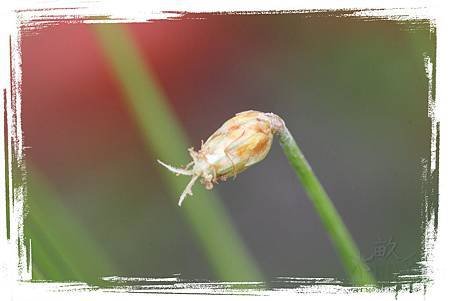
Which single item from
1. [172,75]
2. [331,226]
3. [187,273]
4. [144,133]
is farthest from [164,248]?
[331,226]

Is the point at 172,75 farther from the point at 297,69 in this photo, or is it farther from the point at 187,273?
the point at 187,273

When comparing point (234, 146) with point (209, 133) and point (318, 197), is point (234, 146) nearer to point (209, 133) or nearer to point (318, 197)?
point (318, 197)

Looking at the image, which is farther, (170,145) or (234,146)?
(170,145)

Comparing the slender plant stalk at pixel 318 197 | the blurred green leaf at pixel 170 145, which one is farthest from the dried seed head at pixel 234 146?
the blurred green leaf at pixel 170 145

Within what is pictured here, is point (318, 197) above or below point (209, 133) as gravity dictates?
below

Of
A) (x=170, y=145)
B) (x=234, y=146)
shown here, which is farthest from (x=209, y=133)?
(x=234, y=146)

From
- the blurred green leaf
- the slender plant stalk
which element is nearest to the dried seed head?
the slender plant stalk

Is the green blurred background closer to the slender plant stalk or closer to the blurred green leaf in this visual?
the blurred green leaf
